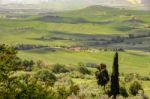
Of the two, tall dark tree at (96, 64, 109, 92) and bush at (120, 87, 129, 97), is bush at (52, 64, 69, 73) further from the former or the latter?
bush at (120, 87, 129, 97)

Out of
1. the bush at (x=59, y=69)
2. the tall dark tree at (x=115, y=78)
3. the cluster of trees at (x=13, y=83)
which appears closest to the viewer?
the cluster of trees at (x=13, y=83)

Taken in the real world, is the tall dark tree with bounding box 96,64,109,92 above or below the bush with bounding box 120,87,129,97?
above

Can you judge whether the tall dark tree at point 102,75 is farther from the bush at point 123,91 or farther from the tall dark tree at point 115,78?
the tall dark tree at point 115,78

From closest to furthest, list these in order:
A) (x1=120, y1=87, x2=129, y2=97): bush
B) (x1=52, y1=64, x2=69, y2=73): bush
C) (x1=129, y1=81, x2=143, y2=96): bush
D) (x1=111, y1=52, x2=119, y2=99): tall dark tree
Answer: (x1=111, y1=52, x2=119, y2=99): tall dark tree < (x1=120, y1=87, x2=129, y2=97): bush < (x1=129, y1=81, x2=143, y2=96): bush < (x1=52, y1=64, x2=69, y2=73): bush

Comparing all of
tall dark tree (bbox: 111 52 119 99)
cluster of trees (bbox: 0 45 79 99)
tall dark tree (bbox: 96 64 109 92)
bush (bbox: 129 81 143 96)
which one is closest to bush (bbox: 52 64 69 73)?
bush (bbox: 129 81 143 96)

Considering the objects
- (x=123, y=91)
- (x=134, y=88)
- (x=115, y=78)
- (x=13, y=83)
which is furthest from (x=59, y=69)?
(x=13, y=83)

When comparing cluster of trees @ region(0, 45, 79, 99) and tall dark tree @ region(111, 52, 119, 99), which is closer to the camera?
cluster of trees @ region(0, 45, 79, 99)

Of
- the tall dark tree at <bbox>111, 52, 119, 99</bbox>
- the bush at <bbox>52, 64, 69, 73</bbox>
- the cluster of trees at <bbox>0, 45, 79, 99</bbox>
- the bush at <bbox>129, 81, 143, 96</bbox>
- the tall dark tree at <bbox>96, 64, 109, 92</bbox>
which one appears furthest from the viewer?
the bush at <bbox>52, 64, 69, 73</bbox>

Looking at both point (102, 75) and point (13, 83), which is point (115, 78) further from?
point (13, 83)

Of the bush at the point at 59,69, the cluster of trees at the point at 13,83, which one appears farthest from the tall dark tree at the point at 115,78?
the bush at the point at 59,69

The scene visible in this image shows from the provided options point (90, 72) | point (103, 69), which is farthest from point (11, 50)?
point (90, 72)

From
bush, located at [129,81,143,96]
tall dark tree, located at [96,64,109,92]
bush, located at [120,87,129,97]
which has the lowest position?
bush, located at [129,81,143,96]

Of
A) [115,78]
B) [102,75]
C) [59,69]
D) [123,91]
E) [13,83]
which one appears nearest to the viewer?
[13,83]

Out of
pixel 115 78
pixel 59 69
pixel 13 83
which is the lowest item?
pixel 59 69
